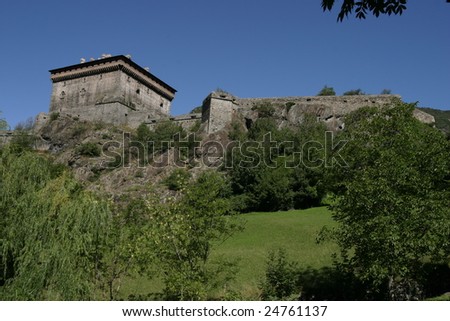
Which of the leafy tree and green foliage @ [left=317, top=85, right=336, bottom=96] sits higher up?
green foliage @ [left=317, top=85, right=336, bottom=96]

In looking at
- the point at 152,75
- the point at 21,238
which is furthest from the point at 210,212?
the point at 152,75

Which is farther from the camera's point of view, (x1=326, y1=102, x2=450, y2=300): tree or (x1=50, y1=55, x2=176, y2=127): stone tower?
(x1=50, y1=55, x2=176, y2=127): stone tower

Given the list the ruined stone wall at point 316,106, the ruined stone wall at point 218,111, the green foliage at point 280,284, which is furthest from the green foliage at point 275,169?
the green foliage at point 280,284

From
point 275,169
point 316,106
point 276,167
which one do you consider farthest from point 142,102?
point 275,169

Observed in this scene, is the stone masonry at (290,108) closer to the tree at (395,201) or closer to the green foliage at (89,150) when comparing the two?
the green foliage at (89,150)

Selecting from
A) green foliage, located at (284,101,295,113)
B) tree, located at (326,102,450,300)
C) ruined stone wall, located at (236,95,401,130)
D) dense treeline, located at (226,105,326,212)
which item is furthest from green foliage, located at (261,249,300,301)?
green foliage, located at (284,101,295,113)

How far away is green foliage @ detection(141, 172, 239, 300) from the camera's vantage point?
1256 centimetres

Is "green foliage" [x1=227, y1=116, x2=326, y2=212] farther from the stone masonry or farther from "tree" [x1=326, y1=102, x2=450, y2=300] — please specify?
"tree" [x1=326, y1=102, x2=450, y2=300]

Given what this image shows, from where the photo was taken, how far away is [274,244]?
26.2m

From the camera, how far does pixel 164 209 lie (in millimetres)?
14508

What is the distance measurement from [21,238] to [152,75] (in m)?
59.0

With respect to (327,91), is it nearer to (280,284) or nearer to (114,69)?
(114,69)

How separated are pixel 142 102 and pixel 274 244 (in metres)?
44.9

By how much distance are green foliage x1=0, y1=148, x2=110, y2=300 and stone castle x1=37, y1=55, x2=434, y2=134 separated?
126 feet
